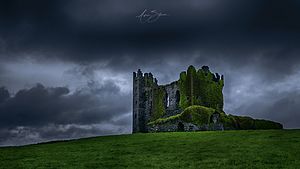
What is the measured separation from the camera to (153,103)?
84.6m

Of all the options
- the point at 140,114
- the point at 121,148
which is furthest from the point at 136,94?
the point at 121,148

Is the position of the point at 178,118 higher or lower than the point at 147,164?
higher

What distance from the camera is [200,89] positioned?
251 ft

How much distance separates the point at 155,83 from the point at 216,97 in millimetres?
17356

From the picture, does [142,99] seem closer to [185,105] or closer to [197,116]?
[185,105]

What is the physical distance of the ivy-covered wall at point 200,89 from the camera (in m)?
75.5

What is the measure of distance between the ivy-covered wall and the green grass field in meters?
34.0

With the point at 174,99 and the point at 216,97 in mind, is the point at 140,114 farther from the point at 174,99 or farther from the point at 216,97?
the point at 216,97

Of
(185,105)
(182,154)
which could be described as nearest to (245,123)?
(185,105)

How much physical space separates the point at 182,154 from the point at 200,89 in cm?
4665

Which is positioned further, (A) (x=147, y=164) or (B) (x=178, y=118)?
(B) (x=178, y=118)

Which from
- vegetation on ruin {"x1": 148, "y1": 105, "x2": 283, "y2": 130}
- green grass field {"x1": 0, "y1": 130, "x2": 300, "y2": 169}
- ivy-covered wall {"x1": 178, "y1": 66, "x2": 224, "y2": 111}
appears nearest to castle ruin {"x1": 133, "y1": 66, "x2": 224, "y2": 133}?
ivy-covered wall {"x1": 178, "y1": 66, "x2": 224, "y2": 111}

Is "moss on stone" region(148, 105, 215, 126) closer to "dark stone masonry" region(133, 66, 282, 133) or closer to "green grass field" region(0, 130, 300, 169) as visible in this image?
"dark stone masonry" region(133, 66, 282, 133)

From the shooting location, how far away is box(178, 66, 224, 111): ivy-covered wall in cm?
7546
